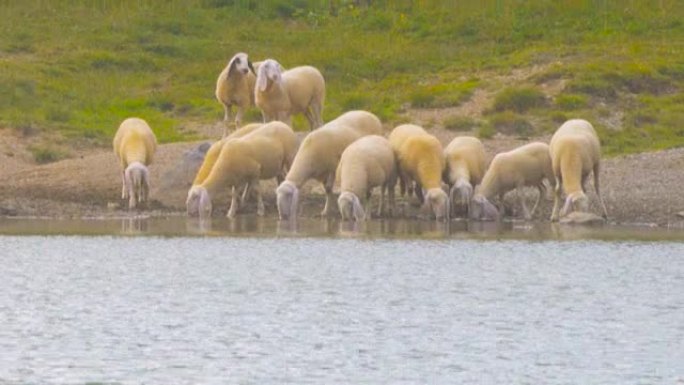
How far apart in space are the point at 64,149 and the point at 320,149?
663 centimetres

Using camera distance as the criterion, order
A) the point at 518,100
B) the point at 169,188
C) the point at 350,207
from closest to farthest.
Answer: the point at 350,207 < the point at 169,188 < the point at 518,100

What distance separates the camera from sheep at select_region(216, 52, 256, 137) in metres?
28.8

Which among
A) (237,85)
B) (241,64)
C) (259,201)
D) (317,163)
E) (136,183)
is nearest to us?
(317,163)

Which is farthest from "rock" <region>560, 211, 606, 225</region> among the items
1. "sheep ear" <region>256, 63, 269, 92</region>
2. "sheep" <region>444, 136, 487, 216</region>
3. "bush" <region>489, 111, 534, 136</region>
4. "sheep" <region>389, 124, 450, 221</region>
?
"bush" <region>489, 111, 534, 136</region>

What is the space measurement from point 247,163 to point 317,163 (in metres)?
0.88

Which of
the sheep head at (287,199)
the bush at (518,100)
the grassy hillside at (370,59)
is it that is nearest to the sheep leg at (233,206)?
the sheep head at (287,199)

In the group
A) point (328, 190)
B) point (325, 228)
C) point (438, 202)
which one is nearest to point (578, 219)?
point (438, 202)

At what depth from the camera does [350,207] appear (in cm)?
2486

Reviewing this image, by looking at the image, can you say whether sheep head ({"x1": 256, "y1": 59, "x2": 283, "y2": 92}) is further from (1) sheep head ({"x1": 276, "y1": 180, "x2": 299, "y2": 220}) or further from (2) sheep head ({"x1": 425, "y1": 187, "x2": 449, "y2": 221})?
(2) sheep head ({"x1": 425, "y1": 187, "x2": 449, "y2": 221})

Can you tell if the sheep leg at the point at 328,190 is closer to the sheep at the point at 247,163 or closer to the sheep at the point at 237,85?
the sheep at the point at 247,163

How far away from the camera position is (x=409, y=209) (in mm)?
26609

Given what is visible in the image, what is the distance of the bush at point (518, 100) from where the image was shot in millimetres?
32750

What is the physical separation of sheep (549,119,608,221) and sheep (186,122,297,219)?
3434mm

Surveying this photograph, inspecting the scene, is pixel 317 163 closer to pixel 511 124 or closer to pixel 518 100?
pixel 511 124
